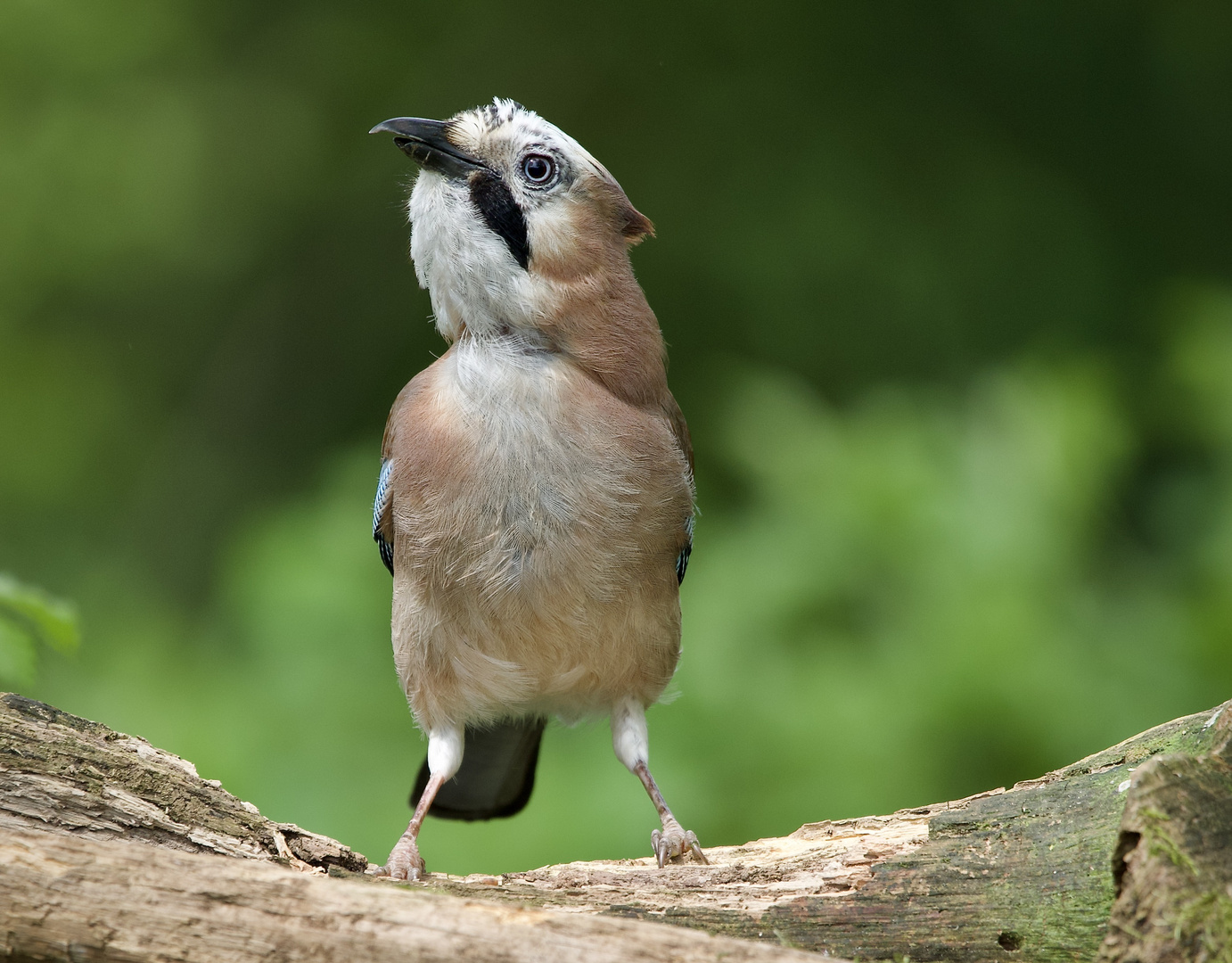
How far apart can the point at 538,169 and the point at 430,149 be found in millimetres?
311

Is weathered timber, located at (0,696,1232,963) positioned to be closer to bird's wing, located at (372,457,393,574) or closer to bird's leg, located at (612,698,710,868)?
bird's leg, located at (612,698,710,868)

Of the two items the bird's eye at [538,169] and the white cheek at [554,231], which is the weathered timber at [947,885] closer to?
the white cheek at [554,231]

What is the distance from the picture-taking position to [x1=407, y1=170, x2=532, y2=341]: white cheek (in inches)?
135

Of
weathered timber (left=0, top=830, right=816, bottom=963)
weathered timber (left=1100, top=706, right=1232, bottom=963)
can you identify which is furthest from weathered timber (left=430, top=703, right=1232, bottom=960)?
weathered timber (left=0, top=830, right=816, bottom=963)

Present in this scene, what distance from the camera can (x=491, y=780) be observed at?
14.2 feet

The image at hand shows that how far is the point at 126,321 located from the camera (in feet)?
23.6

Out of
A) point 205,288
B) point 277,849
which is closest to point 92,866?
point 277,849

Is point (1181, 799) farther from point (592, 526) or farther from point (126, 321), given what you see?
point (126, 321)

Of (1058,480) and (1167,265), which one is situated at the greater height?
(1167,265)

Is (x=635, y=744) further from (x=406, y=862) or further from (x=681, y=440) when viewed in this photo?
(x=681, y=440)

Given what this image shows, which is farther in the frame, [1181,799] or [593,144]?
[593,144]

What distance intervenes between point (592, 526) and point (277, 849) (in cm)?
117

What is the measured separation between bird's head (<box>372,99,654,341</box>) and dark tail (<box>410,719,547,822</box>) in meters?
1.46

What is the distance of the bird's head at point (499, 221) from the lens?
11.4 feet
